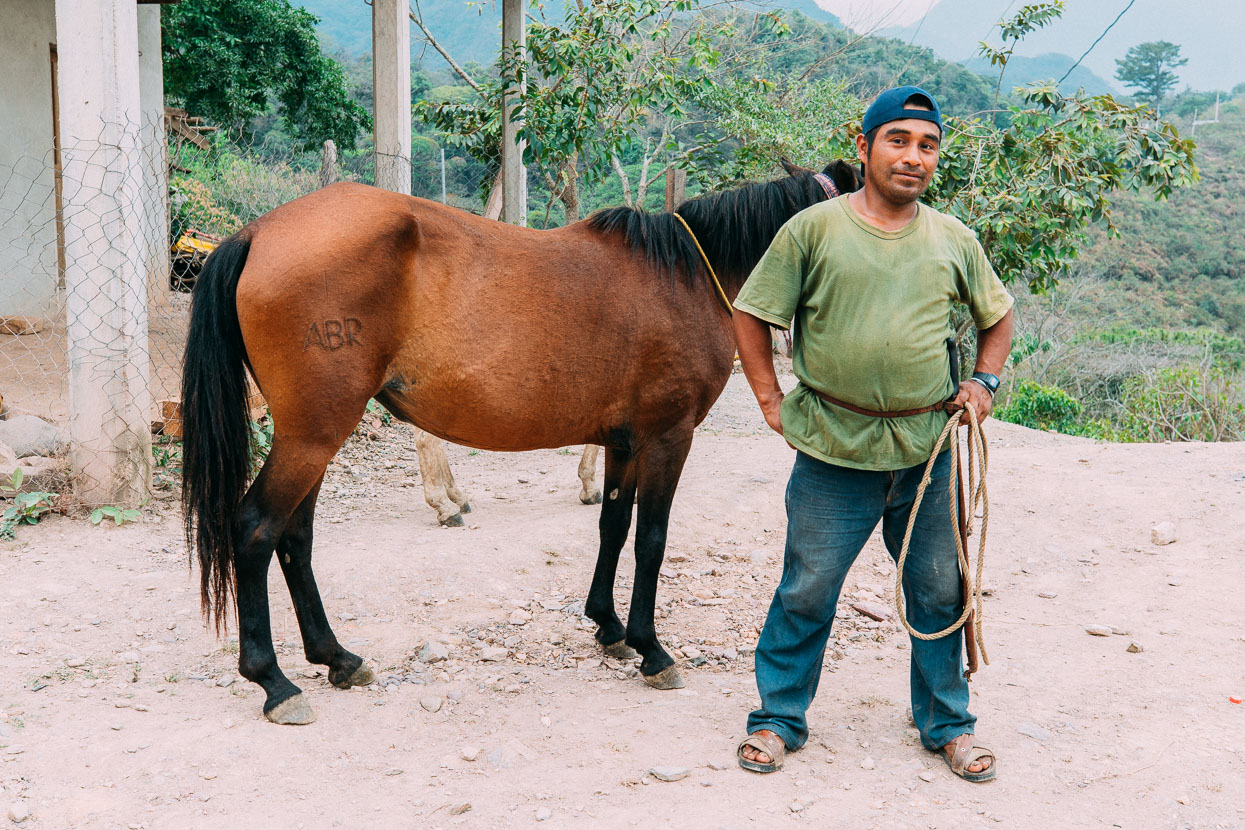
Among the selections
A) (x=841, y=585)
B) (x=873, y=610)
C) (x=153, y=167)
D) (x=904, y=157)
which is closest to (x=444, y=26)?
(x=153, y=167)

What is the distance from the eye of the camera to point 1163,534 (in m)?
5.13

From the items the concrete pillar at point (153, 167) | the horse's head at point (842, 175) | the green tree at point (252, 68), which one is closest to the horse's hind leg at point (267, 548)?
the horse's head at point (842, 175)

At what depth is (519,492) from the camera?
6.18 metres

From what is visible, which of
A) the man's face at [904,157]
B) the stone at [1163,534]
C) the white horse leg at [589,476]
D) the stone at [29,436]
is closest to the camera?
the man's face at [904,157]

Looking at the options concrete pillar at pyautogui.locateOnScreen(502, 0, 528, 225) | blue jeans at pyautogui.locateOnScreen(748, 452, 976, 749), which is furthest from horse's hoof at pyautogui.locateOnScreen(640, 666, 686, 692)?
concrete pillar at pyautogui.locateOnScreen(502, 0, 528, 225)

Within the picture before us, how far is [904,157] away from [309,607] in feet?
8.45

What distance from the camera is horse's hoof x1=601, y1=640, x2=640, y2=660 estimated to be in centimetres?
382

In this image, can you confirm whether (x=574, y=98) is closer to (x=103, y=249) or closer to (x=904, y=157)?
(x=103, y=249)

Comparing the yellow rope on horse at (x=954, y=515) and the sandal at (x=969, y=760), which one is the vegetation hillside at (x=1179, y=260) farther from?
the sandal at (x=969, y=760)

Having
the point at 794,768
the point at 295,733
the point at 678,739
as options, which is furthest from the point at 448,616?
the point at 794,768

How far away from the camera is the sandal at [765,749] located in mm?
2811

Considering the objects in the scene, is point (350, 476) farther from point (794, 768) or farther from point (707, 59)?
point (707, 59)

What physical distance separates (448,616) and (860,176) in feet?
8.53

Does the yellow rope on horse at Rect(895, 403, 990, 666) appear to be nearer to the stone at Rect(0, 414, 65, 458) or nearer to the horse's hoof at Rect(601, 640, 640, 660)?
the horse's hoof at Rect(601, 640, 640, 660)
